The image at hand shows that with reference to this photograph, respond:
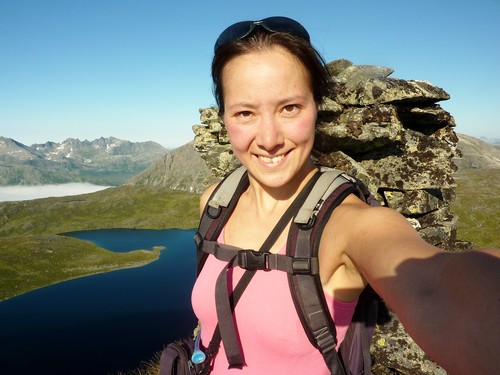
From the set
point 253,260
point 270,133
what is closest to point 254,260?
point 253,260

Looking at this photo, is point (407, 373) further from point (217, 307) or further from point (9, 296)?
point (9, 296)

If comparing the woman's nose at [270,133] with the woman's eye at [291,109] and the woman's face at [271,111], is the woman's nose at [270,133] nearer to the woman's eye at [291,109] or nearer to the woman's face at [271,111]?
the woman's face at [271,111]

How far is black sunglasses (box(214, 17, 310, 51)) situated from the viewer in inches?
171

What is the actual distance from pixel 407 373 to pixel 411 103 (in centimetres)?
900

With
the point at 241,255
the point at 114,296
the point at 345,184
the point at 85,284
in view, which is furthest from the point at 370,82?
the point at 85,284

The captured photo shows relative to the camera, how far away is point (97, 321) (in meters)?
99.6

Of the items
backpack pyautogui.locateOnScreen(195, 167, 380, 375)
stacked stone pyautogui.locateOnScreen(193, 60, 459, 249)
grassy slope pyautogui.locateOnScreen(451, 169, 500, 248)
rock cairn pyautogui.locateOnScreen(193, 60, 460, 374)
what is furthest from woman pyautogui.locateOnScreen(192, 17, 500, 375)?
grassy slope pyautogui.locateOnScreen(451, 169, 500, 248)

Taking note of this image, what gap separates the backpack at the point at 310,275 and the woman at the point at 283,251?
108 mm

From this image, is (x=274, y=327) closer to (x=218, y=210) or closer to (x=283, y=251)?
(x=283, y=251)

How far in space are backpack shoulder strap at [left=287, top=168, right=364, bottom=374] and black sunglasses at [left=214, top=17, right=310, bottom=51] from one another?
2.03m

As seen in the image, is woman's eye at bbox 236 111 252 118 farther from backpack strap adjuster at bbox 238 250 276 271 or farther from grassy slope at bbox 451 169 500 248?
grassy slope at bbox 451 169 500 248

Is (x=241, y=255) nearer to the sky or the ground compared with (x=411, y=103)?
nearer to the ground

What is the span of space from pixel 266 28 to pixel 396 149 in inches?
366

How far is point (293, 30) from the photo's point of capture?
4410mm
